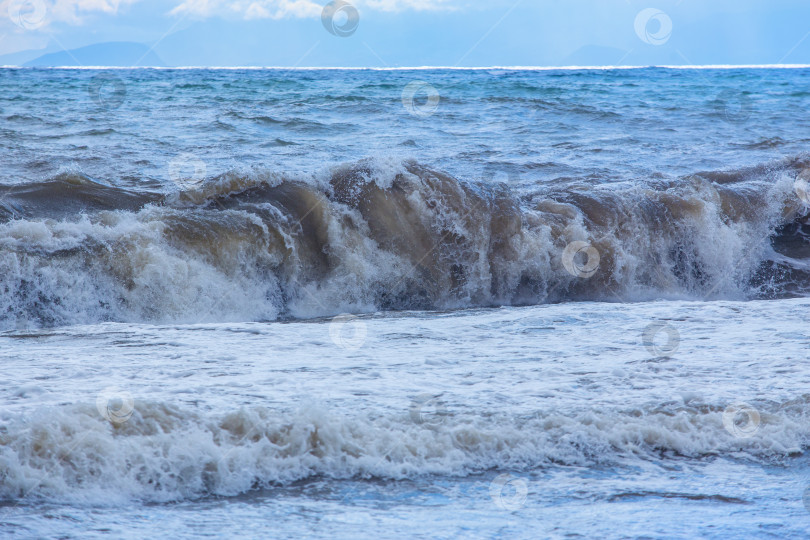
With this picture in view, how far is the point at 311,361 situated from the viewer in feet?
15.0

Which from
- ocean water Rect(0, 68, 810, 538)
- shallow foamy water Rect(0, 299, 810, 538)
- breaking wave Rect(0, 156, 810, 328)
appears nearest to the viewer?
shallow foamy water Rect(0, 299, 810, 538)

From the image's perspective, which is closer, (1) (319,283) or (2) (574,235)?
(1) (319,283)

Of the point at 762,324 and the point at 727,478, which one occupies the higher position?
the point at 762,324

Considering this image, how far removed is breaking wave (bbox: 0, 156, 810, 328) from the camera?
19.8 feet

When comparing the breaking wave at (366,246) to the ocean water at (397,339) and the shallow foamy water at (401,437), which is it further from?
the shallow foamy water at (401,437)

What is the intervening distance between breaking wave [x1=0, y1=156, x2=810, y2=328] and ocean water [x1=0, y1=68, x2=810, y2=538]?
0.03 metres

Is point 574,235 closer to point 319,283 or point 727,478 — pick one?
point 319,283

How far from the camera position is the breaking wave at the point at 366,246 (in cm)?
605

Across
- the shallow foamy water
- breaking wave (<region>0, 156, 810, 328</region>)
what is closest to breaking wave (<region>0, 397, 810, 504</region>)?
the shallow foamy water

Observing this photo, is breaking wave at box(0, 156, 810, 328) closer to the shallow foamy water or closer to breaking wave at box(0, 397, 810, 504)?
the shallow foamy water

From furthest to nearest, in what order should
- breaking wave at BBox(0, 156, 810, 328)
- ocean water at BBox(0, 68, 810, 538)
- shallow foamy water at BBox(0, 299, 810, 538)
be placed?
Answer: breaking wave at BBox(0, 156, 810, 328)
ocean water at BBox(0, 68, 810, 538)
shallow foamy water at BBox(0, 299, 810, 538)

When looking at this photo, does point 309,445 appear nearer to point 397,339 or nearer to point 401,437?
point 401,437

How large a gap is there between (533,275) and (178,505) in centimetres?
502

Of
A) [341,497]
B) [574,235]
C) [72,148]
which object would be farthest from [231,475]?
[72,148]
